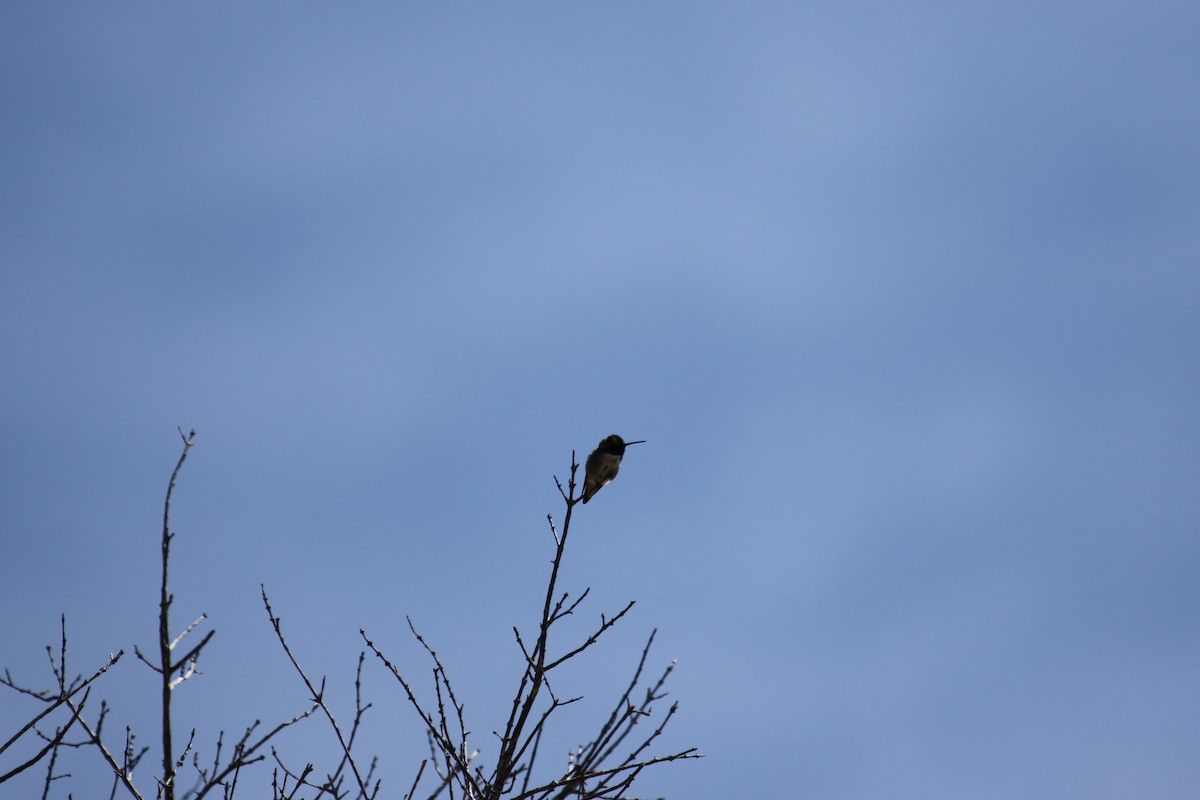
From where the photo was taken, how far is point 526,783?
415cm

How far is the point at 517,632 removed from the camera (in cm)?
435

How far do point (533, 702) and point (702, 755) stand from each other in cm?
87

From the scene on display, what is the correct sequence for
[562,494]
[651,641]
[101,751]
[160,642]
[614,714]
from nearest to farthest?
[160,642] < [101,751] < [614,714] < [651,641] < [562,494]

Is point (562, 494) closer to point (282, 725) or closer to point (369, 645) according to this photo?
point (369, 645)

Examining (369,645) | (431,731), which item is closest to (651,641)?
(431,731)

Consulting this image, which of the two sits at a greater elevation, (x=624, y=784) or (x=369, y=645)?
(x=369, y=645)

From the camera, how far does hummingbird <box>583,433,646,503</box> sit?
624cm

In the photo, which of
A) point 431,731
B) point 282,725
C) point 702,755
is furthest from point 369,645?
point 702,755

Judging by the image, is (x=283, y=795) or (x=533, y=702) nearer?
(x=533, y=702)

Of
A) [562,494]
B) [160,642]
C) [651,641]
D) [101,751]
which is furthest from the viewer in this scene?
[562,494]

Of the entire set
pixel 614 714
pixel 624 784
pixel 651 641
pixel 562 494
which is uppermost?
pixel 562 494

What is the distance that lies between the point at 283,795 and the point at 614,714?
5.86ft

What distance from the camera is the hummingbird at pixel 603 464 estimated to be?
20.5ft

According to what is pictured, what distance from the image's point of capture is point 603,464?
247 inches
